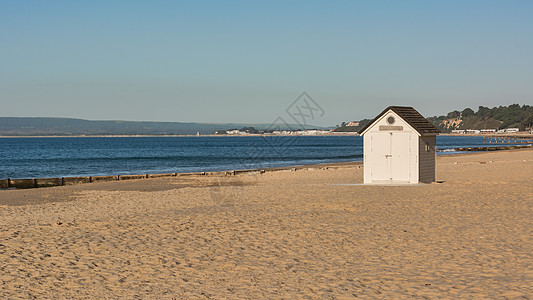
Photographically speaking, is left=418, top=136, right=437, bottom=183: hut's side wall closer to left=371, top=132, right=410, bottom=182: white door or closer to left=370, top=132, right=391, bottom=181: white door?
left=371, top=132, right=410, bottom=182: white door

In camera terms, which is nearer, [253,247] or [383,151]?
[253,247]

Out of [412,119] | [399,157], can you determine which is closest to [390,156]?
[399,157]

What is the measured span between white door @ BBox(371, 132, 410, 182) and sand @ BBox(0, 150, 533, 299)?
3684mm

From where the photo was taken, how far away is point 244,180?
3009 cm

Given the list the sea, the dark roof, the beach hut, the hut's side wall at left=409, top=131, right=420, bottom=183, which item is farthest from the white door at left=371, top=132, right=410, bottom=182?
the sea

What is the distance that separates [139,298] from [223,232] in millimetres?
4787

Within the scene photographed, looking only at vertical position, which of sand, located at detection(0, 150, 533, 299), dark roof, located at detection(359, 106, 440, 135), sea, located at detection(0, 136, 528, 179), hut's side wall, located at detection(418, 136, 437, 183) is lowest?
sea, located at detection(0, 136, 528, 179)

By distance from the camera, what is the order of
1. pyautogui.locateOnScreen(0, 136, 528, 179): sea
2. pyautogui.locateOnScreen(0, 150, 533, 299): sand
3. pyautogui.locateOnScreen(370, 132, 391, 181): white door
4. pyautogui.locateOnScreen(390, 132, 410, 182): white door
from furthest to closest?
pyautogui.locateOnScreen(0, 136, 528, 179): sea < pyautogui.locateOnScreen(370, 132, 391, 181): white door < pyautogui.locateOnScreen(390, 132, 410, 182): white door < pyautogui.locateOnScreen(0, 150, 533, 299): sand

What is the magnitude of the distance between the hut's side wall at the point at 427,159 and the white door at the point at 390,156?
A: 2.21 ft

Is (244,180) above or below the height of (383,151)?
below

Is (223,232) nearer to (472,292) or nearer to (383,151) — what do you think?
(472,292)

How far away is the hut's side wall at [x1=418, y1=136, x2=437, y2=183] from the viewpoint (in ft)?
73.5

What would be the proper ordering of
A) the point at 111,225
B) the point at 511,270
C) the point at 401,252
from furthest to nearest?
1. the point at 111,225
2. the point at 401,252
3. the point at 511,270

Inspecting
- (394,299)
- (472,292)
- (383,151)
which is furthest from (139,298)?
(383,151)
